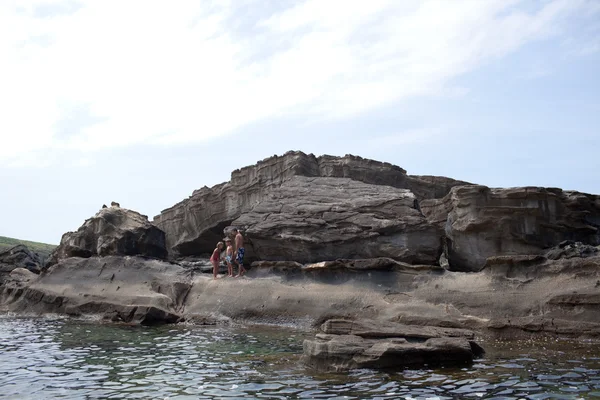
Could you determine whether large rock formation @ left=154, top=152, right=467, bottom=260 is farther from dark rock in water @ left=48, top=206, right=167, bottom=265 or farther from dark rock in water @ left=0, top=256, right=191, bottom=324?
dark rock in water @ left=48, top=206, right=167, bottom=265

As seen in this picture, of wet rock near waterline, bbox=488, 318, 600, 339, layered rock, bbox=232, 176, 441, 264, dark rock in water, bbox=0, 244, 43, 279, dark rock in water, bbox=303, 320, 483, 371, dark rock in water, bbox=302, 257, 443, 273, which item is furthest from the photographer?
dark rock in water, bbox=0, 244, 43, 279

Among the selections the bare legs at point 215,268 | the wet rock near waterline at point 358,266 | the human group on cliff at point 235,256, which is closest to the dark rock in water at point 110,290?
the bare legs at point 215,268

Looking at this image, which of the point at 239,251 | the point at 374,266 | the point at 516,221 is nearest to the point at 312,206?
the point at 239,251

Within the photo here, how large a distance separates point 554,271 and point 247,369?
9.40 meters

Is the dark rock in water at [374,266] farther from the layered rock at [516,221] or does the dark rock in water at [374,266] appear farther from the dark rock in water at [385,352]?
the dark rock in water at [385,352]

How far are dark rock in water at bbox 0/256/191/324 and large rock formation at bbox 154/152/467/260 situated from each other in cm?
355

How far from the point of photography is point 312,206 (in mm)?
21859

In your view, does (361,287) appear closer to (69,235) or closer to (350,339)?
(350,339)

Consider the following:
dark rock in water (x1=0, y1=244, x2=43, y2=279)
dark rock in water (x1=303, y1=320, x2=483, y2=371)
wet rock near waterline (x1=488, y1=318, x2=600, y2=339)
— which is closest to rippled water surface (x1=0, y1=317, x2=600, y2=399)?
dark rock in water (x1=303, y1=320, x2=483, y2=371)

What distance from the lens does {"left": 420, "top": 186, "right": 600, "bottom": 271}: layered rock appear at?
2055 centimetres

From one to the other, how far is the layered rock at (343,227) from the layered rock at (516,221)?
5.49 ft

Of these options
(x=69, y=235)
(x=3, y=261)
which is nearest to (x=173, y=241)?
(x=69, y=235)

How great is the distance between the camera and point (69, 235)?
29.6 m

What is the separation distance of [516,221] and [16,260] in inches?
1024
